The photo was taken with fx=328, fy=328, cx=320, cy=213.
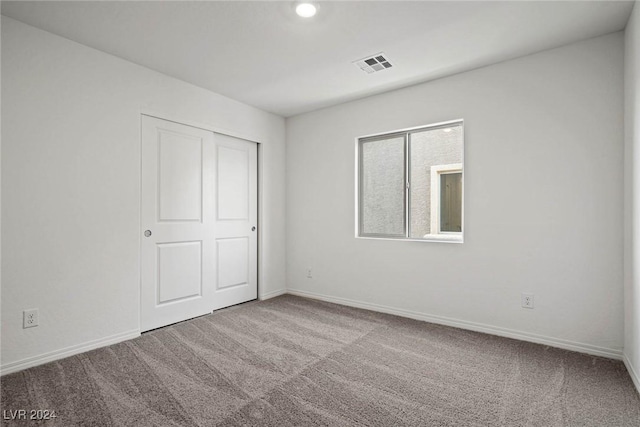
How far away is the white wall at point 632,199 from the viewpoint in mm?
2062

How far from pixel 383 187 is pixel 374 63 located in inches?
55.0

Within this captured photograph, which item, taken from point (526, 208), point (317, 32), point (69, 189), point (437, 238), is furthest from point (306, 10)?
point (437, 238)

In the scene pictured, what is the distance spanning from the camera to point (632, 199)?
7.30 feet

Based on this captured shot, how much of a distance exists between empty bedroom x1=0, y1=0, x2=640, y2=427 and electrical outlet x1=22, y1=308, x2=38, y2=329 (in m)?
0.01

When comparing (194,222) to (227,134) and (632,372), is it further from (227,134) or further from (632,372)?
(632,372)

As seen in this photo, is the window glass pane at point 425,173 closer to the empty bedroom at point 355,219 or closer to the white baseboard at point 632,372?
the empty bedroom at point 355,219

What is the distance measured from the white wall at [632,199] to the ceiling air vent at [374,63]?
165 cm

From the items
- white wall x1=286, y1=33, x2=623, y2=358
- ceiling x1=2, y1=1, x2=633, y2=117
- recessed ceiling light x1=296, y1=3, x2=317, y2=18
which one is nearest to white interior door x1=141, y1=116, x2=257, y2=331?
ceiling x1=2, y1=1, x2=633, y2=117

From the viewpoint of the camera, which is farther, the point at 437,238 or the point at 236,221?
the point at 236,221

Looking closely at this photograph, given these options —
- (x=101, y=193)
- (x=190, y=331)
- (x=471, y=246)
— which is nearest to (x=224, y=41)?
(x=101, y=193)

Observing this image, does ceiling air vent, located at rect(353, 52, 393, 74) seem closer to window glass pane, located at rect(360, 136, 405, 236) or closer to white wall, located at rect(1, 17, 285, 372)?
window glass pane, located at rect(360, 136, 405, 236)

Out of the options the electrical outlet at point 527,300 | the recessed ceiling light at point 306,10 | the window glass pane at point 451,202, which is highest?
the recessed ceiling light at point 306,10

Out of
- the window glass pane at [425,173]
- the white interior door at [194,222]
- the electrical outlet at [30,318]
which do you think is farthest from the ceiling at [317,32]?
the electrical outlet at [30,318]

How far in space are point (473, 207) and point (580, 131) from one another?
3.25 feet
